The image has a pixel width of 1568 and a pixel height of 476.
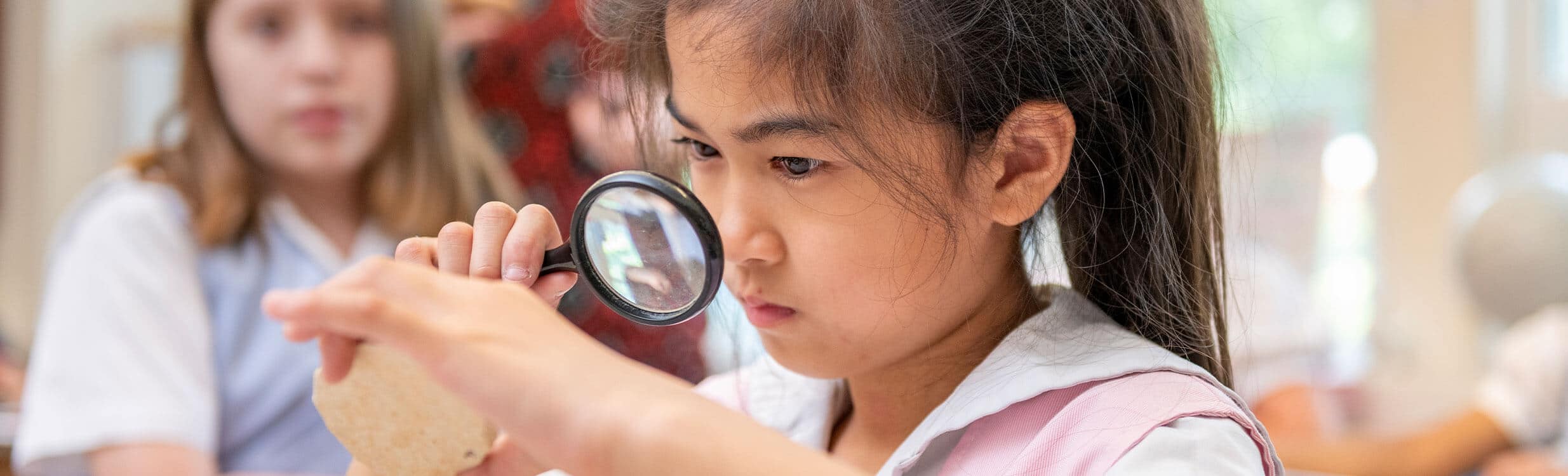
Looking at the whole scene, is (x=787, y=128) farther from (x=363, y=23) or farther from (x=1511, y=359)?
(x=1511, y=359)

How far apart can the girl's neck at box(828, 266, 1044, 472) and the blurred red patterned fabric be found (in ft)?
2.05

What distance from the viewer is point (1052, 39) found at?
2.54 feet

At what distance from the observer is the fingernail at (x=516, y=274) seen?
702 mm

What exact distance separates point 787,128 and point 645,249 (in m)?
0.12

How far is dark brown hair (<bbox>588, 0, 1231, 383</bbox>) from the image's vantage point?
0.75 metres

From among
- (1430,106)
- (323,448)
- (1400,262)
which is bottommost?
(1400,262)

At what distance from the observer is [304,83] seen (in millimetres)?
1389

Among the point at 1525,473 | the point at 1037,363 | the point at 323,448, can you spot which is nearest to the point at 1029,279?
the point at 1037,363

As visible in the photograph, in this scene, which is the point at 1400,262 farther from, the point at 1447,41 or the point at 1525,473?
the point at 1525,473

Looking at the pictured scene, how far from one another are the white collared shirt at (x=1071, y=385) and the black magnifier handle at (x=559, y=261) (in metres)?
0.20

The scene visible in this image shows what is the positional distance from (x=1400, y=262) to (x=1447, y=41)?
0.69 meters

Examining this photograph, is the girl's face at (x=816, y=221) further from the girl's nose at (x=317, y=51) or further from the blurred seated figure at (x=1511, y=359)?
the blurred seated figure at (x=1511, y=359)

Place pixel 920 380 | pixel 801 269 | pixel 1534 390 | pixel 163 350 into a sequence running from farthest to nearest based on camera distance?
pixel 1534 390 < pixel 163 350 < pixel 920 380 < pixel 801 269

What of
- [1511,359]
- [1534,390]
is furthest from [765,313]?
[1511,359]
